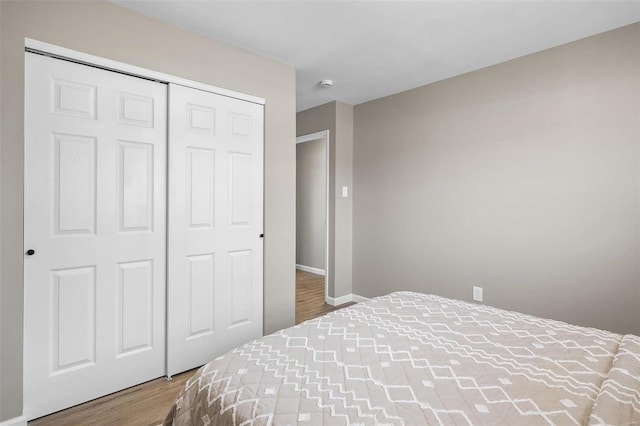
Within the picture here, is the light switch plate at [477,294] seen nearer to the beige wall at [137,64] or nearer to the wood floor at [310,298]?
the wood floor at [310,298]

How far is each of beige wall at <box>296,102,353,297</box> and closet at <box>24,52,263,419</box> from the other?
1.45 meters

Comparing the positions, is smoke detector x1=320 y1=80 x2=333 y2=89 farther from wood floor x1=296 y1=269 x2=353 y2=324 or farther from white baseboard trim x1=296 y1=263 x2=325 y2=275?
white baseboard trim x1=296 y1=263 x2=325 y2=275

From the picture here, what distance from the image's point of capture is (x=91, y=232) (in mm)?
2070

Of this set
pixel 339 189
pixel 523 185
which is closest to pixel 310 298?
pixel 339 189

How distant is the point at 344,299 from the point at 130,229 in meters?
2.73

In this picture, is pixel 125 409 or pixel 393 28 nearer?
pixel 125 409

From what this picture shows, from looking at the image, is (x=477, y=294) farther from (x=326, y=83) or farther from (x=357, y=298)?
(x=326, y=83)

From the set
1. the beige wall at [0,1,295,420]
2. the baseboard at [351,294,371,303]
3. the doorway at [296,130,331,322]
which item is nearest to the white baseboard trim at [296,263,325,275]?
the doorway at [296,130,331,322]

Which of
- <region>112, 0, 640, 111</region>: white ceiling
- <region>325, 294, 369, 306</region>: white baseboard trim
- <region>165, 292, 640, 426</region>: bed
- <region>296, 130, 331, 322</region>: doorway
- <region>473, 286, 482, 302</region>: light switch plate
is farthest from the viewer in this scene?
<region>296, 130, 331, 322</region>: doorway

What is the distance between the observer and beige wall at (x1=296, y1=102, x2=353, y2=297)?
4133mm

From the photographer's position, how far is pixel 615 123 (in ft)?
7.91

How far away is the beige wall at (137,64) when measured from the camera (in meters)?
1.78

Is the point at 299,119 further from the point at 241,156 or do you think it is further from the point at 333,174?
the point at 241,156

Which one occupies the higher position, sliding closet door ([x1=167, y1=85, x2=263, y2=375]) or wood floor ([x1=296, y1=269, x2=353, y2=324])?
sliding closet door ([x1=167, y1=85, x2=263, y2=375])
